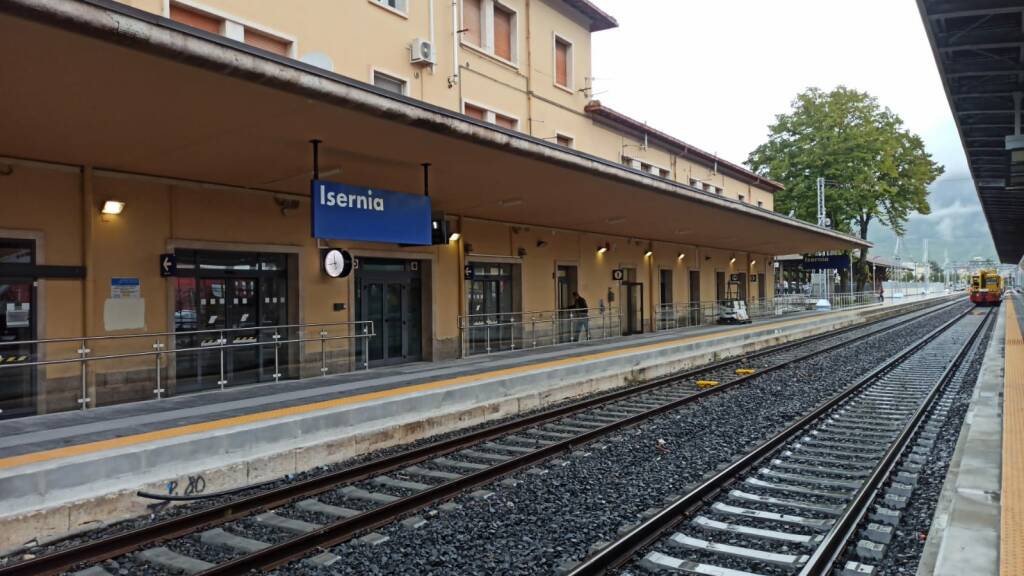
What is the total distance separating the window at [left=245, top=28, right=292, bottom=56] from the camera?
11898mm

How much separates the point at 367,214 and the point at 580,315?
10449mm

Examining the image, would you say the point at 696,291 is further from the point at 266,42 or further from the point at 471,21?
the point at 266,42

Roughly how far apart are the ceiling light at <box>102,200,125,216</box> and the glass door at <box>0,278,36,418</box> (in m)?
1.43

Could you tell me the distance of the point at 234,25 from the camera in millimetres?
11539

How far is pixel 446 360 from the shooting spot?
15203 mm

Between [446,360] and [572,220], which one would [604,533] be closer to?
[446,360]

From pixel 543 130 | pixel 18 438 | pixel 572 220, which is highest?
pixel 543 130

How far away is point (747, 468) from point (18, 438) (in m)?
7.73

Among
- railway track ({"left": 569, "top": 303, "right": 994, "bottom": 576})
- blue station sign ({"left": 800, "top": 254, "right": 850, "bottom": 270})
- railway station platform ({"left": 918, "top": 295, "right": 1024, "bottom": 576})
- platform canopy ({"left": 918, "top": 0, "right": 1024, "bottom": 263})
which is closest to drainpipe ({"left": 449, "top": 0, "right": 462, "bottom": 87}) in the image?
platform canopy ({"left": 918, "top": 0, "right": 1024, "bottom": 263})

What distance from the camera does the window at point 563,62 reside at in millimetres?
20562

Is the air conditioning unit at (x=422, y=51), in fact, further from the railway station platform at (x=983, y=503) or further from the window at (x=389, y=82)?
the railway station platform at (x=983, y=503)

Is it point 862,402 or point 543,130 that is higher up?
point 543,130

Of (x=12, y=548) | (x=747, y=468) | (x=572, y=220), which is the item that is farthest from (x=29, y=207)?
(x=572, y=220)

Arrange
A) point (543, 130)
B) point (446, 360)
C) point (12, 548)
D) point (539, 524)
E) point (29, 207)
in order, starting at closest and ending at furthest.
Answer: point (12, 548)
point (539, 524)
point (29, 207)
point (446, 360)
point (543, 130)
